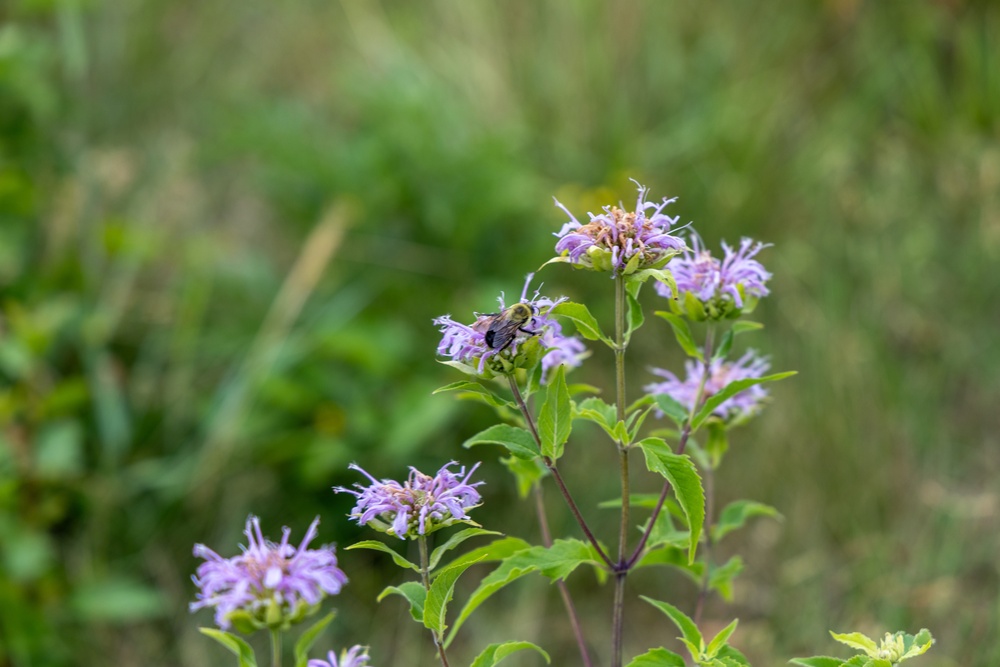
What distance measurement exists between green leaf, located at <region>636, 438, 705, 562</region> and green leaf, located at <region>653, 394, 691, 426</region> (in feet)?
0.49

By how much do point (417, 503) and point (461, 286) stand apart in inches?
90.0

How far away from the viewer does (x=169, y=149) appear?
4.25m

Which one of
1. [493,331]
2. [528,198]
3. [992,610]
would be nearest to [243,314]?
[528,198]

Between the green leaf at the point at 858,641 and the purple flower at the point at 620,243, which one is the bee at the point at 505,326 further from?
the green leaf at the point at 858,641

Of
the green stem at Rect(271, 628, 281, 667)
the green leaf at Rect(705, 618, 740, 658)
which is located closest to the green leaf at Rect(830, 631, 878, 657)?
the green leaf at Rect(705, 618, 740, 658)

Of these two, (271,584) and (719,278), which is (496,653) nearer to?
(271,584)

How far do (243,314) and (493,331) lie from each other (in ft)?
8.30

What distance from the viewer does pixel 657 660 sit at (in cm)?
112

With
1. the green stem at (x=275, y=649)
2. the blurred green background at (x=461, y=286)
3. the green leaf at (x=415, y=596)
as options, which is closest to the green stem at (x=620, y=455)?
the green leaf at (x=415, y=596)

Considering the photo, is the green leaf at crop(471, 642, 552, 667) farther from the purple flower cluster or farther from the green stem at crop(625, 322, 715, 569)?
the purple flower cluster

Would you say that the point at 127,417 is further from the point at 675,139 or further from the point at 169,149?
the point at 675,139

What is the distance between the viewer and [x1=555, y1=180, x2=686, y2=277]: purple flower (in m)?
1.11

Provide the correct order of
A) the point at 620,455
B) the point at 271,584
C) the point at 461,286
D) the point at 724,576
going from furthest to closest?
the point at 461,286 < the point at 724,576 < the point at 620,455 < the point at 271,584

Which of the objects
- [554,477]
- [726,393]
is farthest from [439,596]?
[726,393]
